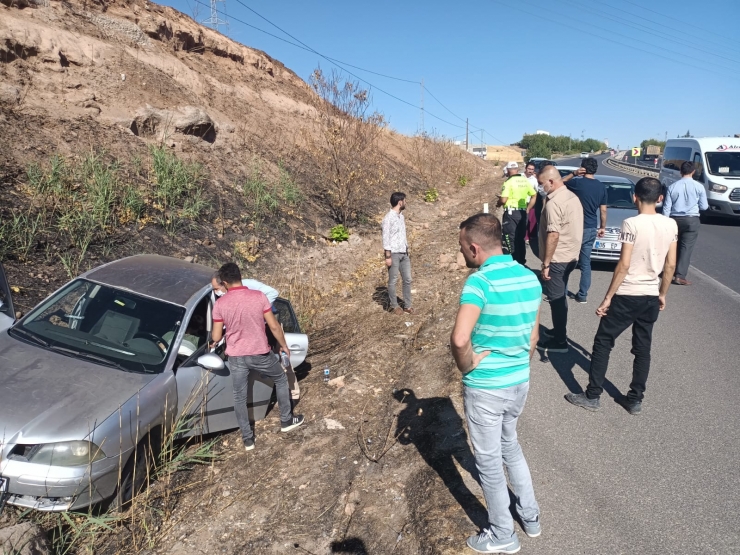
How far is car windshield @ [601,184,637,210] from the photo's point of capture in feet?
36.4

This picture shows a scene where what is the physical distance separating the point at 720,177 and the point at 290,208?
12.8m

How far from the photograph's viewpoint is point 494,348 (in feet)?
9.48

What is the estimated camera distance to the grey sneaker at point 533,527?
3227mm

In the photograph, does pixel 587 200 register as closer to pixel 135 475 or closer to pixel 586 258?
pixel 586 258

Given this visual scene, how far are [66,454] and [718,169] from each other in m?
18.7

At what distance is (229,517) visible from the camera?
3857 millimetres

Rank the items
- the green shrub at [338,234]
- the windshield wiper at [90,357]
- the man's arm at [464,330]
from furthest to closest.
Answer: the green shrub at [338,234]
the windshield wiper at [90,357]
the man's arm at [464,330]

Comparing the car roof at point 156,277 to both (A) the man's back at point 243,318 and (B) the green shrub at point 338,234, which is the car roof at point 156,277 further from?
(B) the green shrub at point 338,234

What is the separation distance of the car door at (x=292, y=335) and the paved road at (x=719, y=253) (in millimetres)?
7239

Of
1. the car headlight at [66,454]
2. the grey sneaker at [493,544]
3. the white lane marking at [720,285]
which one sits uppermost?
the white lane marking at [720,285]

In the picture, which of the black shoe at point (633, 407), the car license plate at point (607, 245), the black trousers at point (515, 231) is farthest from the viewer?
the car license plate at point (607, 245)

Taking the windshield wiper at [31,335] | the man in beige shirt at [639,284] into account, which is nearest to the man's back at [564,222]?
the man in beige shirt at [639,284]

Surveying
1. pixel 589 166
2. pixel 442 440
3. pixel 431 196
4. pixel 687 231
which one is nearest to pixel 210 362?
pixel 442 440

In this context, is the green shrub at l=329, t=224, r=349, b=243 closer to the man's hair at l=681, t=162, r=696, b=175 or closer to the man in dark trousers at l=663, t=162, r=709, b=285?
the man in dark trousers at l=663, t=162, r=709, b=285
